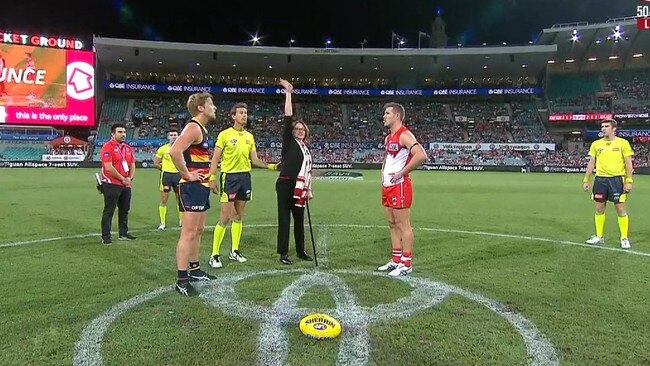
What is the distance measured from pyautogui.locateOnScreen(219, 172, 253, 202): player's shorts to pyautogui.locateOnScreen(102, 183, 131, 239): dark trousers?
297 cm

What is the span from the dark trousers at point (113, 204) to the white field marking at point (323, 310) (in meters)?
3.59

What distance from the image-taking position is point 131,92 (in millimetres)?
58312

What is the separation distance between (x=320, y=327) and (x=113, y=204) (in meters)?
6.22

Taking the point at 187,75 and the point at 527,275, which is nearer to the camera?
the point at 527,275

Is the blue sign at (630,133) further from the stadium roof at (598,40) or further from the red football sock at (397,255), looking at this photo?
the red football sock at (397,255)

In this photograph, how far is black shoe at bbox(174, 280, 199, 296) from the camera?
5.27 meters

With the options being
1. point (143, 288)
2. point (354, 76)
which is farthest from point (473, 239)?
point (354, 76)

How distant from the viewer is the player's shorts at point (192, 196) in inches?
209

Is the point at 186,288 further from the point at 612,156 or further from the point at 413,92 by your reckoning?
the point at 413,92

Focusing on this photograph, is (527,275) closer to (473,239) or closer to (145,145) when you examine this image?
(473,239)

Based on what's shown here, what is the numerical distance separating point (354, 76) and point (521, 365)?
58269mm

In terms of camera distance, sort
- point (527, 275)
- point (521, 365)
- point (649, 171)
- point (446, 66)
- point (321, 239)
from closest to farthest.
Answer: point (521, 365) → point (527, 275) → point (321, 239) → point (649, 171) → point (446, 66)

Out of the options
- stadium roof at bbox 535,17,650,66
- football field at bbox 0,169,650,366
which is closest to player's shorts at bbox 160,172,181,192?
football field at bbox 0,169,650,366

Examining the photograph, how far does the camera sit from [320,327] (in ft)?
13.4
